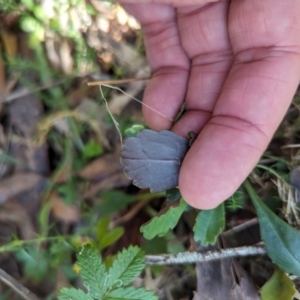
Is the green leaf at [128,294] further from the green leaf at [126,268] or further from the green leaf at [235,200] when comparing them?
the green leaf at [235,200]

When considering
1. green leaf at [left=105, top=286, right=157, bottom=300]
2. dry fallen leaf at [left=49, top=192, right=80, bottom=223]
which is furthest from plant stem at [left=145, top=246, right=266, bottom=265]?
dry fallen leaf at [left=49, top=192, right=80, bottom=223]

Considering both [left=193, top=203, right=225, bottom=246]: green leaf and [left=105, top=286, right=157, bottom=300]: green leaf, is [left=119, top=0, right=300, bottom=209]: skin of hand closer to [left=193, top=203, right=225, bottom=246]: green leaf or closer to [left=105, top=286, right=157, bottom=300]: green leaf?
[left=193, top=203, right=225, bottom=246]: green leaf

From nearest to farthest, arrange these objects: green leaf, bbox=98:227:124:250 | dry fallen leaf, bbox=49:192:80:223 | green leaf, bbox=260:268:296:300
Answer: green leaf, bbox=260:268:296:300, green leaf, bbox=98:227:124:250, dry fallen leaf, bbox=49:192:80:223

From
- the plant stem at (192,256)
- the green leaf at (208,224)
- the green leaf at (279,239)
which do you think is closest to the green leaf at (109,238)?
the plant stem at (192,256)

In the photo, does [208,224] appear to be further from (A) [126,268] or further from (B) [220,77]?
(B) [220,77]

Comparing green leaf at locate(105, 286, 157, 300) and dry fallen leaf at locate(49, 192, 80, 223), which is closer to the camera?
green leaf at locate(105, 286, 157, 300)
